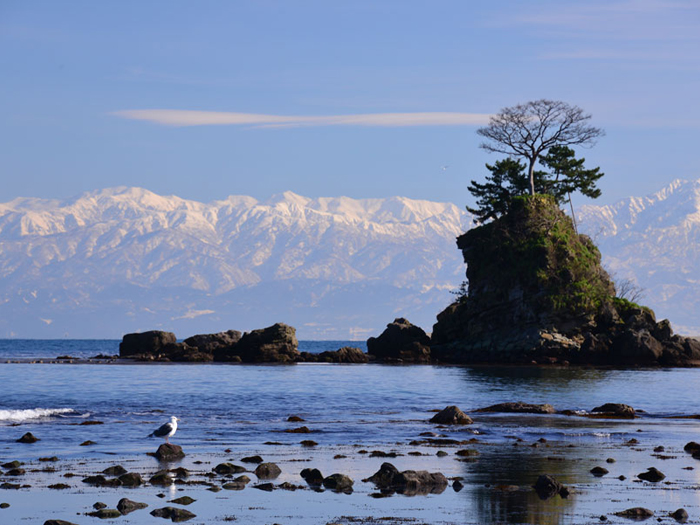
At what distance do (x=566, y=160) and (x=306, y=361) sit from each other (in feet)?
120

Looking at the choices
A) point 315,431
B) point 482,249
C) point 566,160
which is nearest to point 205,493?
point 315,431

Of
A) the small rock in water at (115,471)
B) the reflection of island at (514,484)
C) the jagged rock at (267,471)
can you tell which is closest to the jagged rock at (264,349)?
the reflection of island at (514,484)

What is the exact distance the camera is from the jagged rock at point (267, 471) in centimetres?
2319

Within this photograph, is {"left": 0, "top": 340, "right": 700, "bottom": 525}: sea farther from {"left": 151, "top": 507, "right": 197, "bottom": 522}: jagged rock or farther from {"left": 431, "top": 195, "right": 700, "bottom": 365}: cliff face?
{"left": 431, "top": 195, "right": 700, "bottom": 365}: cliff face

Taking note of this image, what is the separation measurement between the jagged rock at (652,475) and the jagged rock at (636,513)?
14.0ft

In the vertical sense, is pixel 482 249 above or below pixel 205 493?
above

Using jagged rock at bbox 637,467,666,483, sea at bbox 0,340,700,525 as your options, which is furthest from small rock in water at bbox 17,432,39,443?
jagged rock at bbox 637,467,666,483

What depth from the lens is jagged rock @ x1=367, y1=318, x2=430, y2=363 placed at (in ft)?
329

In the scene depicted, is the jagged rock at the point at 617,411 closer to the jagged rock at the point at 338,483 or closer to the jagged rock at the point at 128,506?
the jagged rock at the point at 338,483

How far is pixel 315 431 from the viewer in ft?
114

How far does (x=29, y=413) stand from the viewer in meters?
39.5

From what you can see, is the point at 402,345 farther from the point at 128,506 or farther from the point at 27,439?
the point at 128,506

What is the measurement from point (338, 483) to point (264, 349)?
3198 inches

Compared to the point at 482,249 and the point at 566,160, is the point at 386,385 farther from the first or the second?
the point at 566,160
